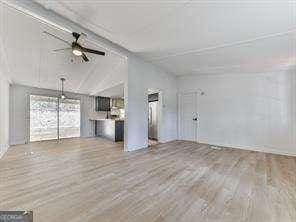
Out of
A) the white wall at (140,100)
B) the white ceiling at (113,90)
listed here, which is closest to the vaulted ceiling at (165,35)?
the white wall at (140,100)

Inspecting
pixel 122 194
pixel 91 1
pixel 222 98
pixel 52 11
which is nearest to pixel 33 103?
pixel 52 11

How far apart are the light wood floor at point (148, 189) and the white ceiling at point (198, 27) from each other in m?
2.98

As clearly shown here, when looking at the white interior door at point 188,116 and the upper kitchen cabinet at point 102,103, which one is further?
the upper kitchen cabinet at point 102,103

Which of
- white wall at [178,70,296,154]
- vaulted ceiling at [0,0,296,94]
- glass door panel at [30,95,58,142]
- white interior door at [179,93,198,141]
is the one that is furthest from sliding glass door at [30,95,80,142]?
white wall at [178,70,296,154]

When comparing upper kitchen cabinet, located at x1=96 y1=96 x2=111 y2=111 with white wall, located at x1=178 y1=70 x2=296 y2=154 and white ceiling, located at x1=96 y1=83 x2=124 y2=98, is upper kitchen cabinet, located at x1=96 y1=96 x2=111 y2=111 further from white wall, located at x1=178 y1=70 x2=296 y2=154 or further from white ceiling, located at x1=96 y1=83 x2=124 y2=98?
white wall, located at x1=178 y1=70 x2=296 y2=154

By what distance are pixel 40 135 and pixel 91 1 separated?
6575mm

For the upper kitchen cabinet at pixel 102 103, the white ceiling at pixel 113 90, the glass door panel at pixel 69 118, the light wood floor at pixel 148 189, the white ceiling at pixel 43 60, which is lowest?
the light wood floor at pixel 148 189

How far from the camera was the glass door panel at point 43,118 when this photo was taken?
695 cm

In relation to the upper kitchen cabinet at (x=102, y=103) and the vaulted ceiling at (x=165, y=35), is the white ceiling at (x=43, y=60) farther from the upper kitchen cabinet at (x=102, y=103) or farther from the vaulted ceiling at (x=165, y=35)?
the upper kitchen cabinet at (x=102, y=103)

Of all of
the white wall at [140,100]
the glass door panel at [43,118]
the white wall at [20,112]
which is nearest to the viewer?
the white wall at [140,100]

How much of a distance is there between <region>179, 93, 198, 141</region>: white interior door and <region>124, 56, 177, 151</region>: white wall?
2.87ft

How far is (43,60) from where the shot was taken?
4863mm

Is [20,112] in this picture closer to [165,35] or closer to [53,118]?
[53,118]

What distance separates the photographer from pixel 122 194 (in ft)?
8.15
